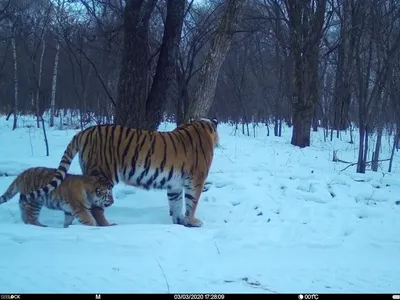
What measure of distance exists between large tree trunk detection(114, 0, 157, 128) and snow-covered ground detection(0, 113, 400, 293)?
1622 millimetres

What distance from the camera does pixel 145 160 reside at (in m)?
6.11

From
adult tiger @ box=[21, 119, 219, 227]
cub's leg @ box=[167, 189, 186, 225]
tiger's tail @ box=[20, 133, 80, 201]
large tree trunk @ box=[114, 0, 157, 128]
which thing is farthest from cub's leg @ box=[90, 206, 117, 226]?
large tree trunk @ box=[114, 0, 157, 128]

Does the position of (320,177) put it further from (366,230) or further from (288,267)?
(288,267)

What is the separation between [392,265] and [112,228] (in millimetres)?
3276

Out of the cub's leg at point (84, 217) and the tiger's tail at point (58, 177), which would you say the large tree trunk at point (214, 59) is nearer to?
the tiger's tail at point (58, 177)

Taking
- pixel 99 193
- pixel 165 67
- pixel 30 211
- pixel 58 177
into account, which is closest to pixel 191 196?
pixel 99 193

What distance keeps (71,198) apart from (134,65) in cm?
335

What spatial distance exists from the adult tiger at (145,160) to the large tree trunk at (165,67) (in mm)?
2240

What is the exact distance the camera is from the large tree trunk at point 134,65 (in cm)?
828

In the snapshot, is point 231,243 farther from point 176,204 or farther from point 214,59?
point 214,59

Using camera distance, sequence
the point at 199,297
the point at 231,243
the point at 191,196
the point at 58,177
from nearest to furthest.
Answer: the point at 199,297
the point at 231,243
the point at 58,177
the point at 191,196

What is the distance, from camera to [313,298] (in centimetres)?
369

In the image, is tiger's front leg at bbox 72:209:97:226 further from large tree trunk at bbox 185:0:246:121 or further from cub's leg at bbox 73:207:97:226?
large tree trunk at bbox 185:0:246:121

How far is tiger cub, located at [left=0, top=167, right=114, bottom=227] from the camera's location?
5.88 m
